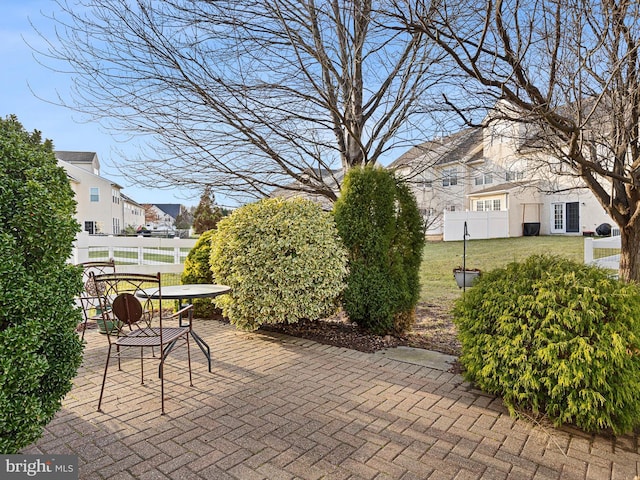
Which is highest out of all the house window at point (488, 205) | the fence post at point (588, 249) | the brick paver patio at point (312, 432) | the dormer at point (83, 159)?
the dormer at point (83, 159)

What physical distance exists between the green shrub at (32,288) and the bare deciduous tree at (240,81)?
12.3 feet

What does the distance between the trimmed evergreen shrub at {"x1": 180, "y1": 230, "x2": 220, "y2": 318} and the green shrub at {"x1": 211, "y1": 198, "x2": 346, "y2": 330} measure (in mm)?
1330

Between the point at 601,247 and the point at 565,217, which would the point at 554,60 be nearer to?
the point at 601,247

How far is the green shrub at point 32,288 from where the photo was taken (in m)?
1.86

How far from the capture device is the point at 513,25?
4199mm

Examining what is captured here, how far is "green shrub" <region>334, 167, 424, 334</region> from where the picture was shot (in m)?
5.57

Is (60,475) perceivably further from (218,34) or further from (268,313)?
(218,34)

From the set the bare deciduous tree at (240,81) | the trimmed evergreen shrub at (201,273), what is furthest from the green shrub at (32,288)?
the trimmed evergreen shrub at (201,273)

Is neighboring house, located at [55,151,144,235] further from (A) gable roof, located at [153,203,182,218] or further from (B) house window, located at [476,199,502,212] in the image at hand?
(A) gable roof, located at [153,203,182,218]

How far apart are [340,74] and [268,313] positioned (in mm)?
3776

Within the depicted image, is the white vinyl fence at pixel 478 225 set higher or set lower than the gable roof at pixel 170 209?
lower

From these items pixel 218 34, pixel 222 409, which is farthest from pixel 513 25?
pixel 222 409

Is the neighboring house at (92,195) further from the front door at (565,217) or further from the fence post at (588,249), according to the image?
the front door at (565,217)

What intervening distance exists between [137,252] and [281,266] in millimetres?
4346
